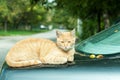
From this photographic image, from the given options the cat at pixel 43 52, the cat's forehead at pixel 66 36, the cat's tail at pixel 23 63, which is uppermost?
the cat's forehead at pixel 66 36

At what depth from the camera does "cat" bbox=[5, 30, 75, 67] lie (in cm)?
272

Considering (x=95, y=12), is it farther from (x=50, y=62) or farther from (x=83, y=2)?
(x=50, y=62)

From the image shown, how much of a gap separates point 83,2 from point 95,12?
11.1ft

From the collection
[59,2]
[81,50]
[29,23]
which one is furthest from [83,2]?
[29,23]

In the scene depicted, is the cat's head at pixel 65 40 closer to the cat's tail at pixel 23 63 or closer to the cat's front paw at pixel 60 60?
the cat's front paw at pixel 60 60

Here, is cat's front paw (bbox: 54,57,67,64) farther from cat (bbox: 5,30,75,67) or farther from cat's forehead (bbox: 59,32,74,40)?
cat's forehead (bbox: 59,32,74,40)

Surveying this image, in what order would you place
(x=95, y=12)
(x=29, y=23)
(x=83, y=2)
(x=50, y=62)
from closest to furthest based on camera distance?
1. (x=50, y=62)
2. (x=83, y=2)
3. (x=95, y=12)
4. (x=29, y=23)

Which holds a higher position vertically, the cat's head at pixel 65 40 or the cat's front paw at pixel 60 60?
the cat's head at pixel 65 40

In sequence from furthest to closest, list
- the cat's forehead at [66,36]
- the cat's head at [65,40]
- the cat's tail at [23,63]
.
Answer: the cat's forehead at [66,36]
the cat's head at [65,40]
the cat's tail at [23,63]

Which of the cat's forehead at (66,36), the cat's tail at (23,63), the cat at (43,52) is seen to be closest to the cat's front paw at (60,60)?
the cat at (43,52)

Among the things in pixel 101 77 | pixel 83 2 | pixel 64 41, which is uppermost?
pixel 83 2

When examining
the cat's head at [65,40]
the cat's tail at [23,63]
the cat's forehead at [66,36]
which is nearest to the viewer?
the cat's tail at [23,63]

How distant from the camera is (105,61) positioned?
268cm

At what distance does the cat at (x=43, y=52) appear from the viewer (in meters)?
2.72
